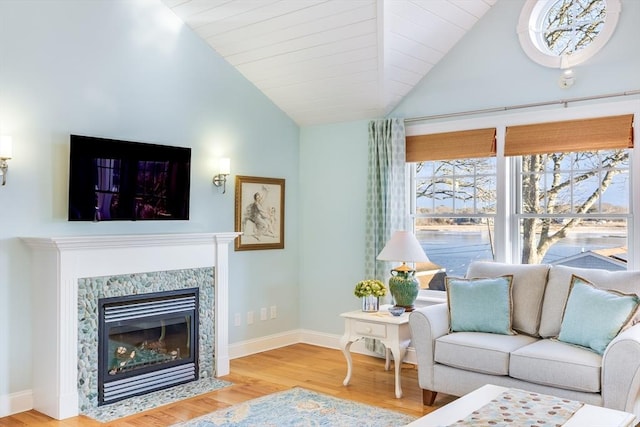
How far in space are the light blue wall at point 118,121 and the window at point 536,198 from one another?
1.56 m

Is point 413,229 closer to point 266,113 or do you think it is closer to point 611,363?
point 266,113

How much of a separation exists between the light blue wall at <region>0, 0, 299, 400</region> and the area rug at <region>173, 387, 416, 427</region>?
1.34 m

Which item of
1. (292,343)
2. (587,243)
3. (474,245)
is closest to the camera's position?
(587,243)

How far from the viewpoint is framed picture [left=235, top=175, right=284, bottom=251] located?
5.31m

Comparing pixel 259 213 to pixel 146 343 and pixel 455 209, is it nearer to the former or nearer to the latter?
pixel 146 343

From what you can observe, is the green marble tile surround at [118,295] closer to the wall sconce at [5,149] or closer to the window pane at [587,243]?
the wall sconce at [5,149]

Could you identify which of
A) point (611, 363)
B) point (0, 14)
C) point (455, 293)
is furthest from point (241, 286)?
point (611, 363)

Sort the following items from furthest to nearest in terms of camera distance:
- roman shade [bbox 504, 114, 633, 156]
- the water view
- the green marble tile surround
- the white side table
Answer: the water view → the white side table → roman shade [bbox 504, 114, 633, 156] → the green marble tile surround

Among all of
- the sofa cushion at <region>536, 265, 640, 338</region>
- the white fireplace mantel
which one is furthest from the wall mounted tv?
the sofa cushion at <region>536, 265, 640, 338</region>

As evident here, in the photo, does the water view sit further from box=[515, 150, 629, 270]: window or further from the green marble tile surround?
the green marble tile surround

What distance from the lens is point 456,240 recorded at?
5.01 meters

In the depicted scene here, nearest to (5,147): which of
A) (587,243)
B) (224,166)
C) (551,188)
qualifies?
(224,166)

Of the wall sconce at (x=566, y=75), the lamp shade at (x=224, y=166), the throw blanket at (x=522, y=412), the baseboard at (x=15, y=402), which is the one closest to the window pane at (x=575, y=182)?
the wall sconce at (x=566, y=75)

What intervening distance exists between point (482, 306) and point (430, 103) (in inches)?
76.6
